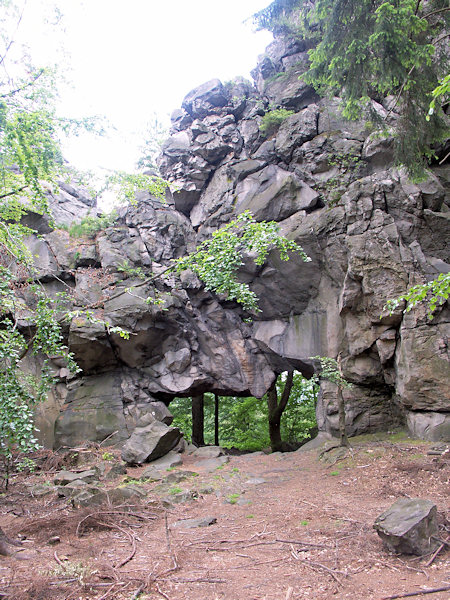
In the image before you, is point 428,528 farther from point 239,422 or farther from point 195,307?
point 239,422

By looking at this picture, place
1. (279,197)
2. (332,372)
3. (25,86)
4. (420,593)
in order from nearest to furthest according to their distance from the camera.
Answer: (420,593) < (25,86) < (332,372) < (279,197)

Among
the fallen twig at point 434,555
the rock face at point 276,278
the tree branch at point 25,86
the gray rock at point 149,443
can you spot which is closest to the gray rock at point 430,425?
the rock face at point 276,278

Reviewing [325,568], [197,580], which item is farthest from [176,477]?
[325,568]

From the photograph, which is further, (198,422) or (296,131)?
(198,422)

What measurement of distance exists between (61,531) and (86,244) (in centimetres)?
1251

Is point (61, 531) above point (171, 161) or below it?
below

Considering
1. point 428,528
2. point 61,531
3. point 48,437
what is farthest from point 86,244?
point 428,528

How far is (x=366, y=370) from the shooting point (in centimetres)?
1151

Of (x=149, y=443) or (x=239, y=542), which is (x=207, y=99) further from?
(x=239, y=542)

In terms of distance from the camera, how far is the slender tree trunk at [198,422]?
1723 cm

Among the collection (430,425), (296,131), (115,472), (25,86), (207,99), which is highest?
(207,99)

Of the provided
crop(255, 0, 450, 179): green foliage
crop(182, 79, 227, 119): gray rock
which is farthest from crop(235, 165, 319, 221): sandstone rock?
crop(182, 79, 227, 119): gray rock

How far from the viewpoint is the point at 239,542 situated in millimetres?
4445

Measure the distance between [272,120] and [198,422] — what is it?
1341 centimetres
